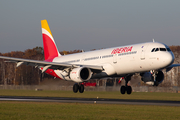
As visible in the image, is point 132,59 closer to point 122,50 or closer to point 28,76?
point 122,50

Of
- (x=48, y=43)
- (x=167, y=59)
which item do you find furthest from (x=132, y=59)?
(x=48, y=43)

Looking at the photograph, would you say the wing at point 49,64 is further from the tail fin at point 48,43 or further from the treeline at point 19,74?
the treeline at point 19,74

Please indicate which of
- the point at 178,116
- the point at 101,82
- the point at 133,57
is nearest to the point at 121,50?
the point at 133,57

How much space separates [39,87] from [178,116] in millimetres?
52000

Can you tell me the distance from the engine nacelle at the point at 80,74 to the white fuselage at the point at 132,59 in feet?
5.24

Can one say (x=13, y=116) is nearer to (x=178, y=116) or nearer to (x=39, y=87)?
(x=178, y=116)

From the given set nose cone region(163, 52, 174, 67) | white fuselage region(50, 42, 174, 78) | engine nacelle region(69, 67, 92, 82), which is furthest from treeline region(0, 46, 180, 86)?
nose cone region(163, 52, 174, 67)

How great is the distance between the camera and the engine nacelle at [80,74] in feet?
128

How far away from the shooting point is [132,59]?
36156 mm

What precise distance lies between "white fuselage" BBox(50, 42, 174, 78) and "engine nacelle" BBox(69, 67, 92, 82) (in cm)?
160

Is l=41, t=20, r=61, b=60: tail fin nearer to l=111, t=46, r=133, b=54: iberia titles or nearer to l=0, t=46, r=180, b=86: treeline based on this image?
l=111, t=46, r=133, b=54: iberia titles

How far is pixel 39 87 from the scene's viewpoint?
69312mm

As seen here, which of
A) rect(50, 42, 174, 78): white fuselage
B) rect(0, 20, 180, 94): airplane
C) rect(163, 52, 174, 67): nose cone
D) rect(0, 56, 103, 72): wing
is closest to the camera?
rect(163, 52, 174, 67): nose cone

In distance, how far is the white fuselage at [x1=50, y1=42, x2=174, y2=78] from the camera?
34.4m
